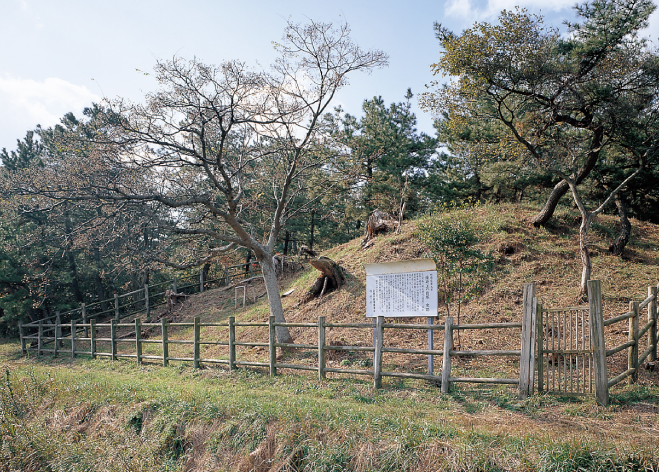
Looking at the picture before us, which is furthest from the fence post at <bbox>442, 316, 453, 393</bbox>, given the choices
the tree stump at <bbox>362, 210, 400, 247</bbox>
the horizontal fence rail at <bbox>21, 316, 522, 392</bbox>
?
the tree stump at <bbox>362, 210, 400, 247</bbox>

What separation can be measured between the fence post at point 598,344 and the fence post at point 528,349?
0.75 m

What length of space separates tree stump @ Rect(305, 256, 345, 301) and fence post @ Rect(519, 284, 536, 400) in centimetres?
784

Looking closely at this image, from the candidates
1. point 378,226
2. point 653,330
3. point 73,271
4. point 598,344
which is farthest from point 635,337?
point 73,271

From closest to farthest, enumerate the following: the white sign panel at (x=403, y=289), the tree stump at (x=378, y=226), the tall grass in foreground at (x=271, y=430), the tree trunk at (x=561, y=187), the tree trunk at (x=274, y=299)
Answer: the tall grass in foreground at (x=271, y=430) < the white sign panel at (x=403, y=289) < the tree trunk at (x=274, y=299) < the tree trunk at (x=561, y=187) < the tree stump at (x=378, y=226)

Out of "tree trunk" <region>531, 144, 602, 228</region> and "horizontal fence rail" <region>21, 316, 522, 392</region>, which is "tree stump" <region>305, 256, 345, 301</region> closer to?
"horizontal fence rail" <region>21, 316, 522, 392</region>

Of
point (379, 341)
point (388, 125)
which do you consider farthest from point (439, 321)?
point (388, 125)

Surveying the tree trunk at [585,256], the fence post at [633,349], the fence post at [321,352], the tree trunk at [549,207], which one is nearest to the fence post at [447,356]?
the fence post at [321,352]

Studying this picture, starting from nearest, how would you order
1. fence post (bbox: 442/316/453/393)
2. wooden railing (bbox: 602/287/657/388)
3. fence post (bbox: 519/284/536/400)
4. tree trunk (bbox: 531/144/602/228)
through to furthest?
fence post (bbox: 519/284/536/400) < wooden railing (bbox: 602/287/657/388) < fence post (bbox: 442/316/453/393) < tree trunk (bbox: 531/144/602/228)

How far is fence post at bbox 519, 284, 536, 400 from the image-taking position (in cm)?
624

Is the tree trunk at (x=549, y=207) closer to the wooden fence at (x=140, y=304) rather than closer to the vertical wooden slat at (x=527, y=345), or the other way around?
the vertical wooden slat at (x=527, y=345)

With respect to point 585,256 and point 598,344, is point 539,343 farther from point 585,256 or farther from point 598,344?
point 585,256

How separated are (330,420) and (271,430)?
2.64 feet

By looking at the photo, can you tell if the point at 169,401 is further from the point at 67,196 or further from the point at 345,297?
the point at 345,297

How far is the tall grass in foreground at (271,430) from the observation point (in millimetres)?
4445
